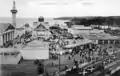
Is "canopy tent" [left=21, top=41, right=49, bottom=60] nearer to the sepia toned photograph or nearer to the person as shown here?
the sepia toned photograph

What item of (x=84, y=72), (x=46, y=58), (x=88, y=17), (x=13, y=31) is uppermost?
(x=88, y=17)

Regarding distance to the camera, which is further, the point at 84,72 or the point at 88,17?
the point at 88,17

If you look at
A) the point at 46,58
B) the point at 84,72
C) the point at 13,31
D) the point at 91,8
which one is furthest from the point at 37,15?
the point at 84,72

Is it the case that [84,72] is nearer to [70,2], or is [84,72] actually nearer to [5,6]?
[70,2]

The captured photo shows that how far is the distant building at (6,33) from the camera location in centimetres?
326

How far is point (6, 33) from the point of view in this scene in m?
3.27

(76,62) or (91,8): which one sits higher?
(91,8)

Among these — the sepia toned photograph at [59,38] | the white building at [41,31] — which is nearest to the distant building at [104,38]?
the sepia toned photograph at [59,38]

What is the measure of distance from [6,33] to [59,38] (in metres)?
0.97

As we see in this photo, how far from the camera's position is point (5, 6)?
3.38 meters

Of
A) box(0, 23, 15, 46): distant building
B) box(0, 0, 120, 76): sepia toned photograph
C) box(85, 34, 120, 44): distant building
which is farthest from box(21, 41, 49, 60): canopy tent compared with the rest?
box(85, 34, 120, 44): distant building

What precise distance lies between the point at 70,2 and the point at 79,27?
507 mm

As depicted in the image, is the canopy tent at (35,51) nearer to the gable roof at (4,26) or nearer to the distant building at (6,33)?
the distant building at (6,33)

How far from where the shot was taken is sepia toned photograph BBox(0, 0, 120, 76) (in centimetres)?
325
